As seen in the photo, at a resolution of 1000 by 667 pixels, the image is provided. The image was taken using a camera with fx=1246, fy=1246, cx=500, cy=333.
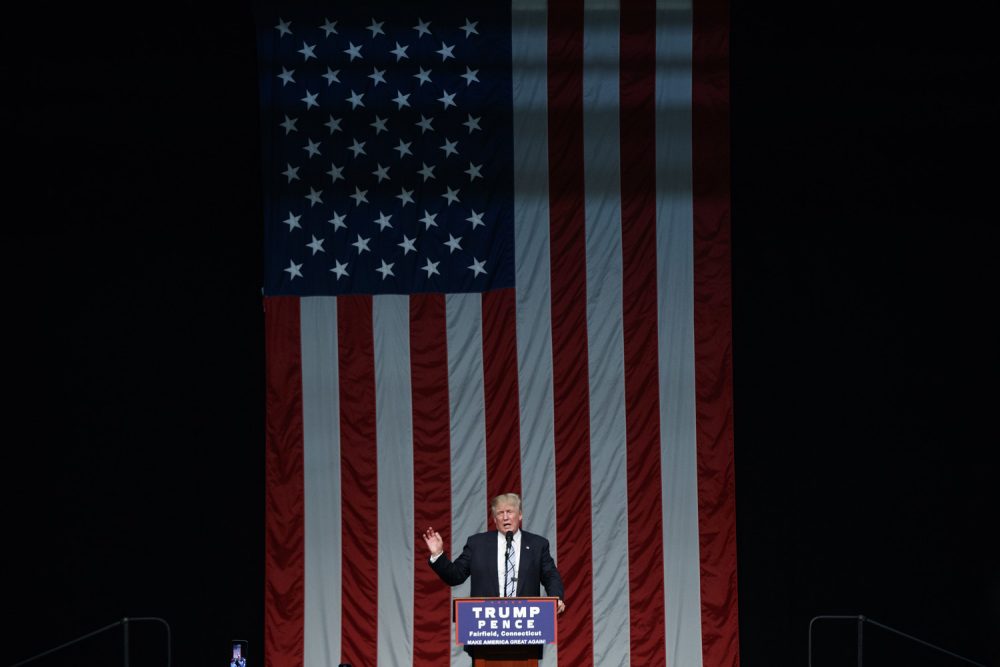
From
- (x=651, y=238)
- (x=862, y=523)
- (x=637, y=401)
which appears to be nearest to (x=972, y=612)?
(x=862, y=523)

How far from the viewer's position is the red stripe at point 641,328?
891cm

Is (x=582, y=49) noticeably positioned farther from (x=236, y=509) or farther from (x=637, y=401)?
(x=236, y=509)

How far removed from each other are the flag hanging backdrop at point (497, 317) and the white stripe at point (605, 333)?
2 cm

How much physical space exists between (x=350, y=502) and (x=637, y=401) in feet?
7.19

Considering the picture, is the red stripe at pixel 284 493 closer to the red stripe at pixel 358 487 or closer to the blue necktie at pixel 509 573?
the red stripe at pixel 358 487

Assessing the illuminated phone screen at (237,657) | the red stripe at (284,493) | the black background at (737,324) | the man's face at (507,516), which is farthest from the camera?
the black background at (737,324)

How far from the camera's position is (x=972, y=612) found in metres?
9.30

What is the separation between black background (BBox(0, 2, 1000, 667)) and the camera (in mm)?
9156

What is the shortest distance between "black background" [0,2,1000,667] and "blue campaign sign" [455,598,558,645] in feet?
11.1

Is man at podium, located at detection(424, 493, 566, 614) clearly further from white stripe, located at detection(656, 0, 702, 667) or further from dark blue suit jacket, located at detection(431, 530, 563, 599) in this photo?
white stripe, located at detection(656, 0, 702, 667)

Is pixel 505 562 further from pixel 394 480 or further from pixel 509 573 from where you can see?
pixel 394 480

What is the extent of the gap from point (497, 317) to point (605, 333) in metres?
0.79

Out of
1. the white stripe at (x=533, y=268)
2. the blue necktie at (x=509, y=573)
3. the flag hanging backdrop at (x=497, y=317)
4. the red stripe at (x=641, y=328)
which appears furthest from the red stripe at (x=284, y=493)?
the red stripe at (x=641, y=328)

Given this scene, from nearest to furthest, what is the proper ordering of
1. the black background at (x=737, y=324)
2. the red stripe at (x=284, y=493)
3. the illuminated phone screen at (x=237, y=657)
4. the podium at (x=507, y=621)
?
the podium at (x=507, y=621), the illuminated phone screen at (x=237, y=657), the red stripe at (x=284, y=493), the black background at (x=737, y=324)
